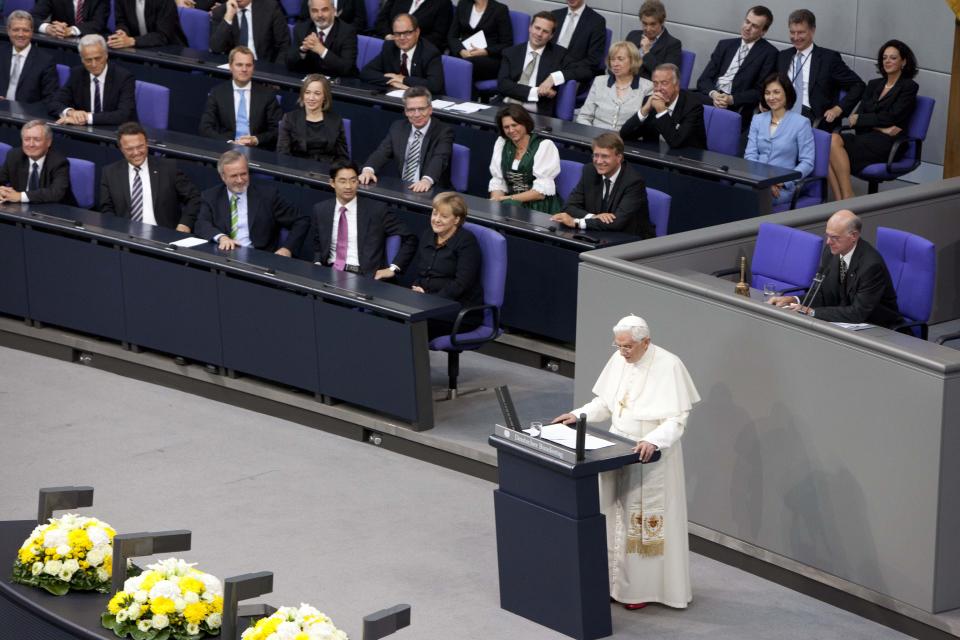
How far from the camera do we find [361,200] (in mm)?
9727

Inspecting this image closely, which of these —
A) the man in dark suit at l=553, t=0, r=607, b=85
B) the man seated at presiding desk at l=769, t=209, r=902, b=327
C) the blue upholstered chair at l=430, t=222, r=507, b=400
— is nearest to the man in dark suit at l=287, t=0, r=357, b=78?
the man in dark suit at l=553, t=0, r=607, b=85

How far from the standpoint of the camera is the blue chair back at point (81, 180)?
10836mm

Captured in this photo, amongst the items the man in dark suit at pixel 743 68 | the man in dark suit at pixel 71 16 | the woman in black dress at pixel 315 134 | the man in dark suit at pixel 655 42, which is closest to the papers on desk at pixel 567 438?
the woman in black dress at pixel 315 134

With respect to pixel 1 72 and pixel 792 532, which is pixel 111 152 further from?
pixel 792 532

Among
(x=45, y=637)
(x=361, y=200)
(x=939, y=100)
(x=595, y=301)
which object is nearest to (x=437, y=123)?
(x=361, y=200)

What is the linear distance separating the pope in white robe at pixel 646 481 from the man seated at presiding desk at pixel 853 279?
1179 mm

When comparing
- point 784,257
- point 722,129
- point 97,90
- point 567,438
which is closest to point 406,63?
point 97,90

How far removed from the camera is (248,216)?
10125 millimetres

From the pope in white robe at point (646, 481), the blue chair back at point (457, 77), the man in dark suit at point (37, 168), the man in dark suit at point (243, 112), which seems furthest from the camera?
the blue chair back at point (457, 77)

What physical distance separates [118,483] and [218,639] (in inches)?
145

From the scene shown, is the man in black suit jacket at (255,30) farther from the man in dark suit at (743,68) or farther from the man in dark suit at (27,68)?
the man in dark suit at (743,68)

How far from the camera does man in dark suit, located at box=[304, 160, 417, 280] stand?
9664 millimetres

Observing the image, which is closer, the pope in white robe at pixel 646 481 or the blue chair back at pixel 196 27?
the pope in white robe at pixel 646 481

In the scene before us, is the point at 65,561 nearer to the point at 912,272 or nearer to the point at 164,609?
the point at 164,609
